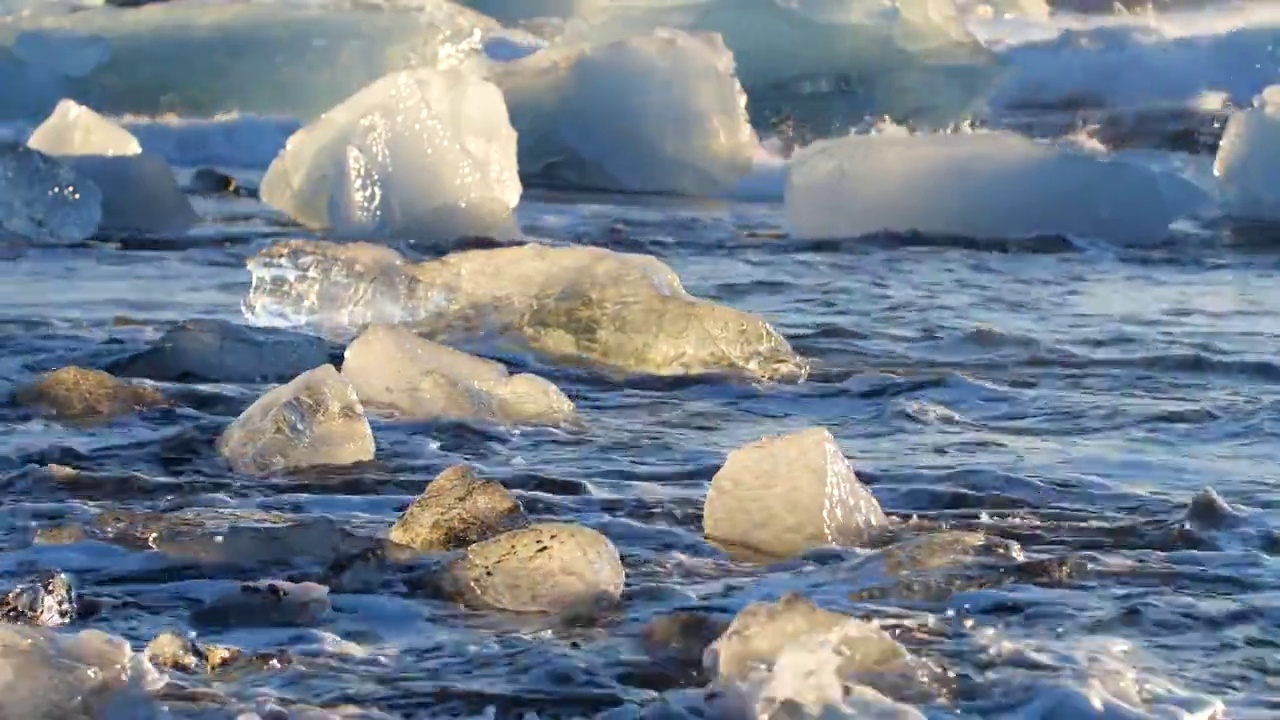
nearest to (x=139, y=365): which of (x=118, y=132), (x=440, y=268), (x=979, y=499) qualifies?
(x=440, y=268)

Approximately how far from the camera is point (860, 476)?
4062 millimetres

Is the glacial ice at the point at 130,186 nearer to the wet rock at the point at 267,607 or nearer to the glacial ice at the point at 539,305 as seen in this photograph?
the glacial ice at the point at 539,305

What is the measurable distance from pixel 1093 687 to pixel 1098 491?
1.30 m

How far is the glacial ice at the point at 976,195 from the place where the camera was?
8781 mm

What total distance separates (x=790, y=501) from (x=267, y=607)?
0.92 metres

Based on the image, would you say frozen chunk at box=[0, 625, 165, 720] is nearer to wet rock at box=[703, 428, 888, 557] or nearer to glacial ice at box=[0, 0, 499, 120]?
wet rock at box=[703, 428, 888, 557]

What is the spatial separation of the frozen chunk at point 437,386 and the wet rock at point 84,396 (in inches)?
19.0

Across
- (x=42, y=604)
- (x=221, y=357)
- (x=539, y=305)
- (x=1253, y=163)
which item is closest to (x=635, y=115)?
(x=1253, y=163)

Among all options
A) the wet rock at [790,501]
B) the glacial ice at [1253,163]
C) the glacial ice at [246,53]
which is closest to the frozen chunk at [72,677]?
the wet rock at [790,501]

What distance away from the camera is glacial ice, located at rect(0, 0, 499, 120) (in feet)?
45.5

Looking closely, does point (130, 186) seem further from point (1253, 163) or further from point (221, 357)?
point (1253, 163)

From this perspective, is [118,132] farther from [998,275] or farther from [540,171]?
[998,275]

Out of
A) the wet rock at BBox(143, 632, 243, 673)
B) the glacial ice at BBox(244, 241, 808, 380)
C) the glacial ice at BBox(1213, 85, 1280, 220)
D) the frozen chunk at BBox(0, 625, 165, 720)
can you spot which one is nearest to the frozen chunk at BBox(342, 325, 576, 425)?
the glacial ice at BBox(244, 241, 808, 380)

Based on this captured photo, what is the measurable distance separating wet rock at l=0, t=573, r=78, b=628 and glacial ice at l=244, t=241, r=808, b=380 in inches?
100
